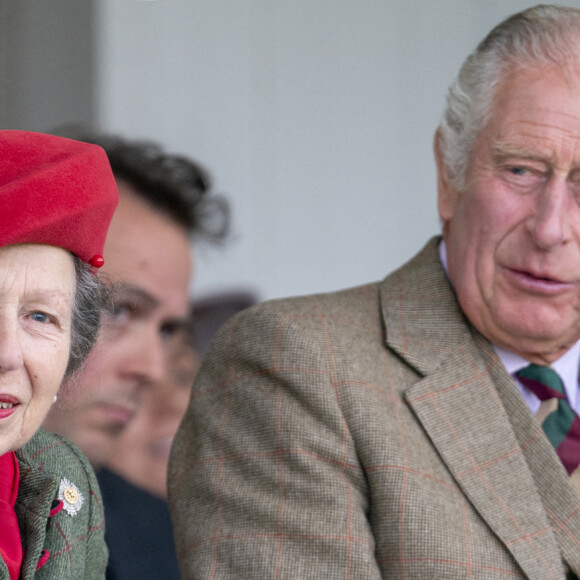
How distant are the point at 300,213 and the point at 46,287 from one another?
7.45 feet

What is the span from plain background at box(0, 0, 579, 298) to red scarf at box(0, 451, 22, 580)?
1.52 metres

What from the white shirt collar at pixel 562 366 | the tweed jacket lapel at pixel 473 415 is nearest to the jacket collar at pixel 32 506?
the tweed jacket lapel at pixel 473 415

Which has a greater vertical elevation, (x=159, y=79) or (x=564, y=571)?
(x=159, y=79)

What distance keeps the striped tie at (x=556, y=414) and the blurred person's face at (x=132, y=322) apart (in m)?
1.24

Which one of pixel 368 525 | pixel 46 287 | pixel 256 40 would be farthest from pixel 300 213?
pixel 46 287

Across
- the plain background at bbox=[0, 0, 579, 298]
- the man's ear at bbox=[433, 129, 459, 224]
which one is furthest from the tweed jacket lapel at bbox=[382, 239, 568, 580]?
the plain background at bbox=[0, 0, 579, 298]

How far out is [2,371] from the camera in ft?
5.02

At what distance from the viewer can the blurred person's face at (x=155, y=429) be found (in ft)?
10.1

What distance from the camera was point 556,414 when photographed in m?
2.27

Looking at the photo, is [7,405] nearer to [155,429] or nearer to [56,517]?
[56,517]

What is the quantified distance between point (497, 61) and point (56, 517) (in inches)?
57.8

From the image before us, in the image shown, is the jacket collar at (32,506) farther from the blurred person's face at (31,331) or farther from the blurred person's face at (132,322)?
the blurred person's face at (132,322)

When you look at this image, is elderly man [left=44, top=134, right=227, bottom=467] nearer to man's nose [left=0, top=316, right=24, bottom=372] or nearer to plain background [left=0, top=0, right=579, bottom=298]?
plain background [left=0, top=0, right=579, bottom=298]

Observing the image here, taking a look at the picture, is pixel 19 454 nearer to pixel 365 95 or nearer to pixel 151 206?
pixel 151 206
